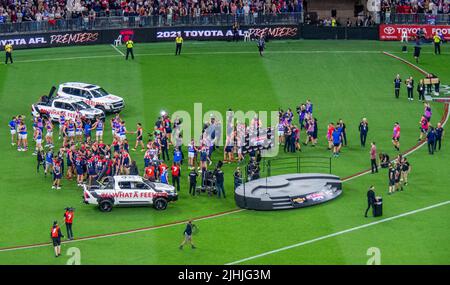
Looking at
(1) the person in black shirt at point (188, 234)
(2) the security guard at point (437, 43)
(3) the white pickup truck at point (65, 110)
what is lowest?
(1) the person in black shirt at point (188, 234)

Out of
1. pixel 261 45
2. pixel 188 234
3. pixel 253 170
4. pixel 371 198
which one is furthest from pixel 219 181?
pixel 261 45

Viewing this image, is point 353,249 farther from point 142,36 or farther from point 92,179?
point 142,36

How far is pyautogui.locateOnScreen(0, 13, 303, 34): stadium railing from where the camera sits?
3497 inches

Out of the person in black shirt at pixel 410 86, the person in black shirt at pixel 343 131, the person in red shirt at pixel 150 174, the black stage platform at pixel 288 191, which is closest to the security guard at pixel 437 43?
the person in black shirt at pixel 410 86

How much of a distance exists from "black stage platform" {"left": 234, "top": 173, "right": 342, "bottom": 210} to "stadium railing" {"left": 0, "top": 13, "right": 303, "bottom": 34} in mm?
32057

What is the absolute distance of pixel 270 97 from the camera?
7712 centimetres

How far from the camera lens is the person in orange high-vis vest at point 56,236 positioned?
51.4 meters

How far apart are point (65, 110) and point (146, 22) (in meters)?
21.0

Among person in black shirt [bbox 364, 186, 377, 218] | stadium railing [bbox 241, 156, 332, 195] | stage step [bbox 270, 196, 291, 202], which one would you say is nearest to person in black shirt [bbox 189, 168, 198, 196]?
stadium railing [bbox 241, 156, 332, 195]

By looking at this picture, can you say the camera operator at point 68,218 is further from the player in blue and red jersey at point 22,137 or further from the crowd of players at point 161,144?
the player in blue and red jersey at point 22,137

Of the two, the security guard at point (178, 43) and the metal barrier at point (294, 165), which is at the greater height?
the security guard at point (178, 43)

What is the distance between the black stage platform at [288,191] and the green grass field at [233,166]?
0.47 m

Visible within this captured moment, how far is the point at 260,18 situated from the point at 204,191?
33051 mm

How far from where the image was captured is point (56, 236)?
51.5 meters
